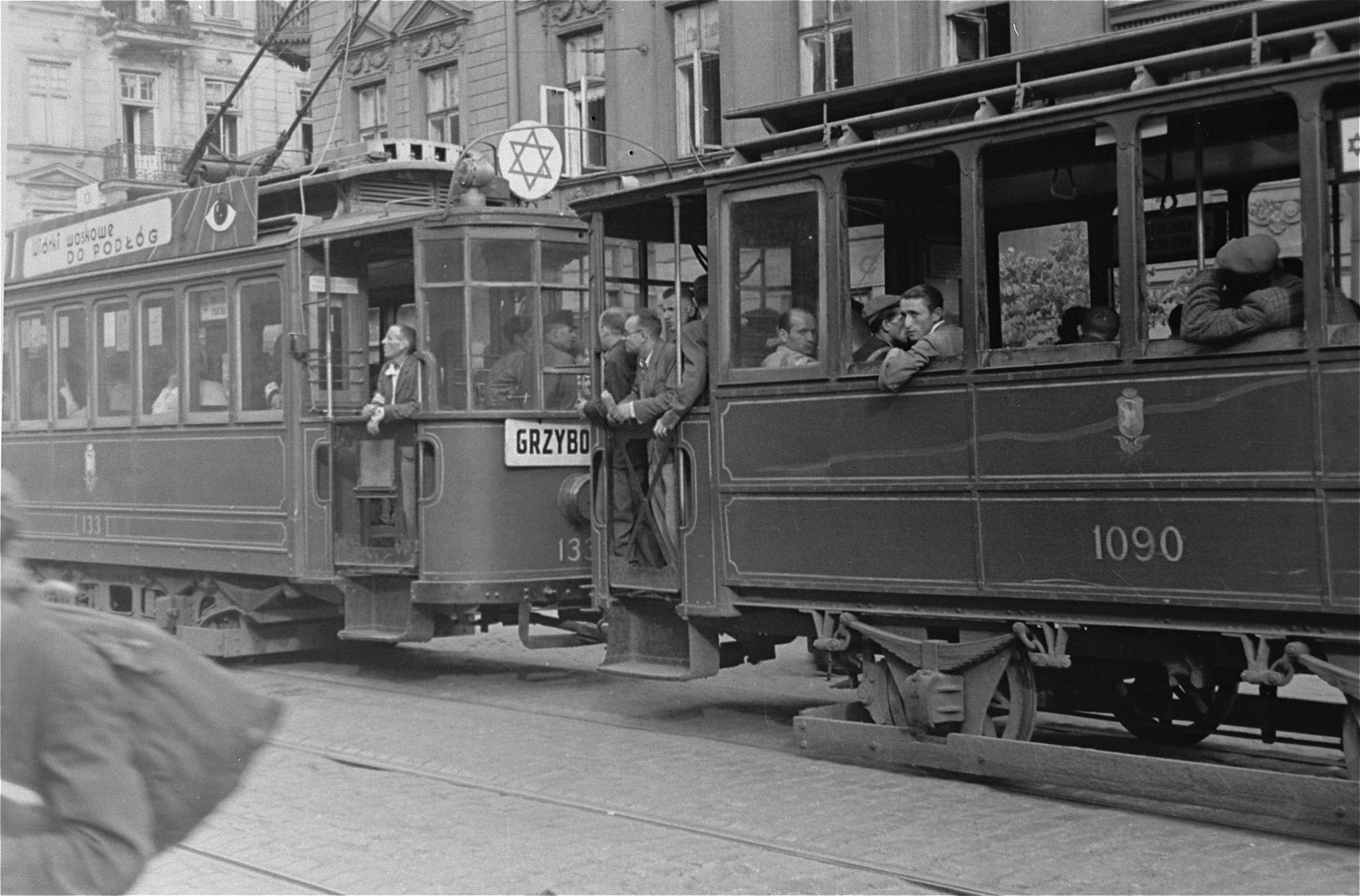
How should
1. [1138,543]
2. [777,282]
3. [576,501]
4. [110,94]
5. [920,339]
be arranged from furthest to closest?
[110,94]
[576,501]
[777,282]
[920,339]
[1138,543]

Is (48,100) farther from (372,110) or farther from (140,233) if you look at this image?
(140,233)

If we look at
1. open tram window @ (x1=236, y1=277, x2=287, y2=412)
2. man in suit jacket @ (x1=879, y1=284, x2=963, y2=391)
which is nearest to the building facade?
open tram window @ (x1=236, y1=277, x2=287, y2=412)

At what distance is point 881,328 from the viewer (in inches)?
320

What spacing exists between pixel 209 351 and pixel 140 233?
147 centimetres

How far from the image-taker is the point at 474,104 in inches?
1043

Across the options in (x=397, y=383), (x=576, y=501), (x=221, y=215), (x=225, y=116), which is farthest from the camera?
(x=225, y=116)

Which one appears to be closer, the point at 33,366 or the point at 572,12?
the point at 33,366

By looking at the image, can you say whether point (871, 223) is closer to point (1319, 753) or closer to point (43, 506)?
point (1319, 753)

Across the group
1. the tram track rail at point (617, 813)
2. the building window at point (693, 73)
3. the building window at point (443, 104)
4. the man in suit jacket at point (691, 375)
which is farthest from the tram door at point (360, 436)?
the building window at point (443, 104)

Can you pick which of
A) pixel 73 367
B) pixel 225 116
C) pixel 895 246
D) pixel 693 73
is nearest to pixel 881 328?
pixel 895 246

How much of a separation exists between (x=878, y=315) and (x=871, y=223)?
0.98 meters

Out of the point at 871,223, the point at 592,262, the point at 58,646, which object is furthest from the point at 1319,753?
the point at 58,646

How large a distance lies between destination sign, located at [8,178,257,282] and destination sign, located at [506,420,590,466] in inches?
113

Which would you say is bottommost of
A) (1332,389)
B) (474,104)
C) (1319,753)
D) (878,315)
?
(1319,753)
